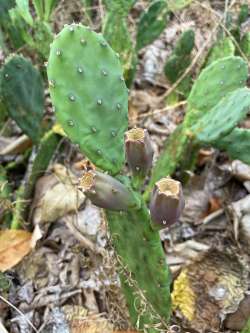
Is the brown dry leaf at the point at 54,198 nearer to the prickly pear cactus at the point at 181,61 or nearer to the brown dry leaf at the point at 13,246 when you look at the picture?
the brown dry leaf at the point at 13,246

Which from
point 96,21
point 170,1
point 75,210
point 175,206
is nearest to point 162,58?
point 96,21

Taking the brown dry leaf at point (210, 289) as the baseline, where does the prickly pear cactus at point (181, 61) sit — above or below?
above

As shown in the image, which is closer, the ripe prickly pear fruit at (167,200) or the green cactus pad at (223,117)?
the ripe prickly pear fruit at (167,200)

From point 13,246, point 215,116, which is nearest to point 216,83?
point 215,116

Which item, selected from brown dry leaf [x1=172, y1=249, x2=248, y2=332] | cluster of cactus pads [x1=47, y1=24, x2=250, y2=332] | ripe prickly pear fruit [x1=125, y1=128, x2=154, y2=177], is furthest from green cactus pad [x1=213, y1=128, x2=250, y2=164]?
ripe prickly pear fruit [x1=125, y1=128, x2=154, y2=177]

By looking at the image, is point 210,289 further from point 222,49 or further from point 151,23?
point 151,23

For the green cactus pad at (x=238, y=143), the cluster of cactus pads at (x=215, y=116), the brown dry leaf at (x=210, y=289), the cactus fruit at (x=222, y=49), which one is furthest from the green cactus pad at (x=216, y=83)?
the brown dry leaf at (x=210, y=289)

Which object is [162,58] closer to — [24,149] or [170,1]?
[170,1]
